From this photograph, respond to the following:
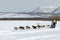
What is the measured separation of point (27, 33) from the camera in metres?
5.89

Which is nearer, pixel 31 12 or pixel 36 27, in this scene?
pixel 36 27

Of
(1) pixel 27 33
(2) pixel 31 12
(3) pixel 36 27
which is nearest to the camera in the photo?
(1) pixel 27 33

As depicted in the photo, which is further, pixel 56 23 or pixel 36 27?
pixel 56 23

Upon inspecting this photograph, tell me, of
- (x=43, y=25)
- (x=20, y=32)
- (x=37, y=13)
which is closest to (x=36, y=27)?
(x=43, y=25)

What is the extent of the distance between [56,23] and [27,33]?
6.01 ft

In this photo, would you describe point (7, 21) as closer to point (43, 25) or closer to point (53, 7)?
point (43, 25)

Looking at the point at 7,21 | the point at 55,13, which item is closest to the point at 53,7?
the point at 55,13

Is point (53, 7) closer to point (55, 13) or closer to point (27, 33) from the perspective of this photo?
point (55, 13)

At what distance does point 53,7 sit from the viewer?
808 centimetres

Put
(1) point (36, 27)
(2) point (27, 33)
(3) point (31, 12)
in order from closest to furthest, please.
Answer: (2) point (27, 33)
(1) point (36, 27)
(3) point (31, 12)

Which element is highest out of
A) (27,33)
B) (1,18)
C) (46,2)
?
(46,2)

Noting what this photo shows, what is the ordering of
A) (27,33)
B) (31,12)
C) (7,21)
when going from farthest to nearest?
(31,12) < (7,21) < (27,33)

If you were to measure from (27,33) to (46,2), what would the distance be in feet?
8.82

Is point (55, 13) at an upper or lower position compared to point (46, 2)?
lower
